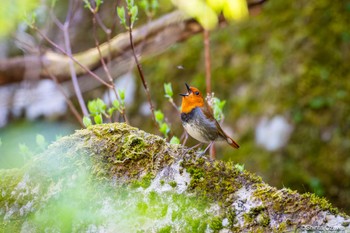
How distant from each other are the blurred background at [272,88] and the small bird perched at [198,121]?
6.96 ft

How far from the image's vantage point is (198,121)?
2863mm

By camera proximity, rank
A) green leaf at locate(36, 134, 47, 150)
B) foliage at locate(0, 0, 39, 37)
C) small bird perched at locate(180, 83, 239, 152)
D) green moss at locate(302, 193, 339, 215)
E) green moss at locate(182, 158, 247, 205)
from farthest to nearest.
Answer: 1. foliage at locate(0, 0, 39, 37)
2. green leaf at locate(36, 134, 47, 150)
3. small bird perched at locate(180, 83, 239, 152)
4. green moss at locate(182, 158, 247, 205)
5. green moss at locate(302, 193, 339, 215)

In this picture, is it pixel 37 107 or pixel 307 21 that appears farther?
pixel 37 107

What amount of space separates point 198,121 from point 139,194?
97cm

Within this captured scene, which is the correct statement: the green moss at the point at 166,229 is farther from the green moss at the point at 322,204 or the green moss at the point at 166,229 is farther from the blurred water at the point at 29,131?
the blurred water at the point at 29,131

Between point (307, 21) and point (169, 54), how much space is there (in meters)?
1.97

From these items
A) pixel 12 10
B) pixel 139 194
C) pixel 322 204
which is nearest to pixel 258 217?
pixel 322 204

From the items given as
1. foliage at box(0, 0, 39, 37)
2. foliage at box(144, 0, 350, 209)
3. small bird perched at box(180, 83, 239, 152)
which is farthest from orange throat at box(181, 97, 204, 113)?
foliage at box(144, 0, 350, 209)

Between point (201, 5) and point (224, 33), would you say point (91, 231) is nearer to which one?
point (201, 5)

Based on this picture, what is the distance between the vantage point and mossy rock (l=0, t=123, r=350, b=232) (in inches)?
71.5

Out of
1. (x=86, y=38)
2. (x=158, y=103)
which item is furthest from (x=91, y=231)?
(x=86, y=38)

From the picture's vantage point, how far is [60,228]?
1968 mm

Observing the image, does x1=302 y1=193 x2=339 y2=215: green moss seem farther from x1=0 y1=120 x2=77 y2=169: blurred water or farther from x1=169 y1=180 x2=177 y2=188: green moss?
x1=0 y1=120 x2=77 y2=169: blurred water

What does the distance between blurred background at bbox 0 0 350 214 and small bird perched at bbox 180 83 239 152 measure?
6.96 feet
